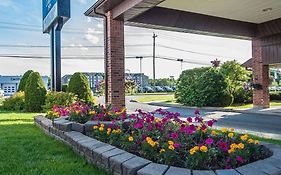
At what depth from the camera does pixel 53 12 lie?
13047 millimetres

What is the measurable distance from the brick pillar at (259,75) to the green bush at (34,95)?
34.0 ft

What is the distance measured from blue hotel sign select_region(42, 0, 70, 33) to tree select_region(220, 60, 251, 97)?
1023 centimetres

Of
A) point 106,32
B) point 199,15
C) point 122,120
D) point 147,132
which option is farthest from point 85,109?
point 199,15

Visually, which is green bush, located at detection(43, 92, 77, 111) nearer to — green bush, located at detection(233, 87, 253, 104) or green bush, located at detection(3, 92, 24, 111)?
green bush, located at detection(3, 92, 24, 111)

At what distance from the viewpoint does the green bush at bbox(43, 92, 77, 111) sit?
11781mm

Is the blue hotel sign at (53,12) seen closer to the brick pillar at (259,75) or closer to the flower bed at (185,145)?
the flower bed at (185,145)

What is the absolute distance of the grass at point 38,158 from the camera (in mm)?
3799

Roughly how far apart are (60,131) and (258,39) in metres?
11.7

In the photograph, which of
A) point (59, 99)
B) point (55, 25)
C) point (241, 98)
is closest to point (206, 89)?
point (241, 98)

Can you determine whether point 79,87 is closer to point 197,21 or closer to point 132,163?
point 197,21

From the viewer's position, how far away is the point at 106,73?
32.4ft

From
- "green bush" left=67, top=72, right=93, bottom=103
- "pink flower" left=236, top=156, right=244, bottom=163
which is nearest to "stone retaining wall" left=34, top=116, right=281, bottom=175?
"pink flower" left=236, top=156, right=244, bottom=163

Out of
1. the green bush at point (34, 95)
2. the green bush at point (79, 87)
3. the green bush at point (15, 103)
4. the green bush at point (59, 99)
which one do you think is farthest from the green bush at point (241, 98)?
the green bush at point (15, 103)

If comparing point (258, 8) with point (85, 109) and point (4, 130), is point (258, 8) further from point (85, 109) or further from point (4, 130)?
point (4, 130)
